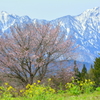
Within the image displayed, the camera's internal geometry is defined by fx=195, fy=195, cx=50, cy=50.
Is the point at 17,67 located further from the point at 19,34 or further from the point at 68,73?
the point at 68,73

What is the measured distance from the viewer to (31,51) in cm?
1598

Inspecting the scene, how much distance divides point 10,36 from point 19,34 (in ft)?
4.76

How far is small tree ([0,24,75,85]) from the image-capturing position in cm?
1552

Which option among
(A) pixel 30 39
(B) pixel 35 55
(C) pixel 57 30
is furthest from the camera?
(C) pixel 57 30

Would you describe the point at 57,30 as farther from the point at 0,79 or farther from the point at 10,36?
the point at 0,79

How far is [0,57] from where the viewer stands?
15.6 meters

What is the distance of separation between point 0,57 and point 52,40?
15.0ft

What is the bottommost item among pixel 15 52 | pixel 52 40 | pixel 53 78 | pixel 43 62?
pixel 53 78

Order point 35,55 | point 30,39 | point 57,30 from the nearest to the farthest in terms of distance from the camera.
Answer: point 35,55 < point 30,39 < point 57,30

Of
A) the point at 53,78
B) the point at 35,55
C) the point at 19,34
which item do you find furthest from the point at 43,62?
the point at 19,34

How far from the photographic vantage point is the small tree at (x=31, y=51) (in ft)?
50.9

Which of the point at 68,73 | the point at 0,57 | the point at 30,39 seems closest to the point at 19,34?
the point at 30,39

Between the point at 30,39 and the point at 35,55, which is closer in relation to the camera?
the point at 35,55

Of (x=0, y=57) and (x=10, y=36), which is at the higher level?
(x=10, y=36)
